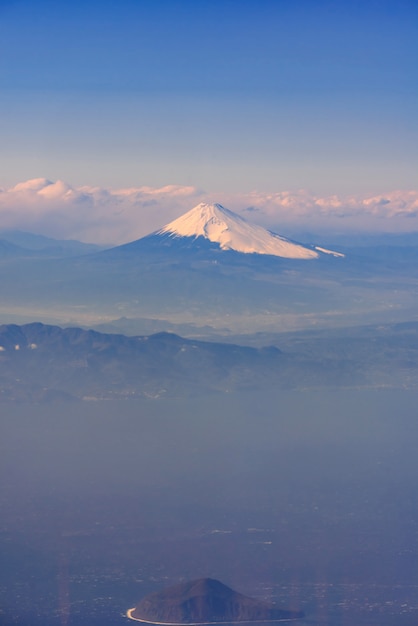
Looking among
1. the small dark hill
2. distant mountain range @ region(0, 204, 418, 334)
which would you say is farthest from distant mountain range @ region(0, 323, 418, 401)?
the small dark hill

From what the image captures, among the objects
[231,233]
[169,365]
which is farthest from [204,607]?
[231,233]

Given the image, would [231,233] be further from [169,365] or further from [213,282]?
[169,365]

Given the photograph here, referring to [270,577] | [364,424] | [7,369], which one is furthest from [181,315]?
[270,577]

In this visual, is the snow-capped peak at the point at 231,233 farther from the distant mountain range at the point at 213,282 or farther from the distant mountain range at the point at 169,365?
the distant mountain range at the point at 169,365

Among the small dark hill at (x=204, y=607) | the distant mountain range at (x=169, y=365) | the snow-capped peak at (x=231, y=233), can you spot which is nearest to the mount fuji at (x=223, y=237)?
the snow-capped peak at (x=231, y=233)

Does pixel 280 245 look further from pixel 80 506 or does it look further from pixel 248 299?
pixel 80 506
